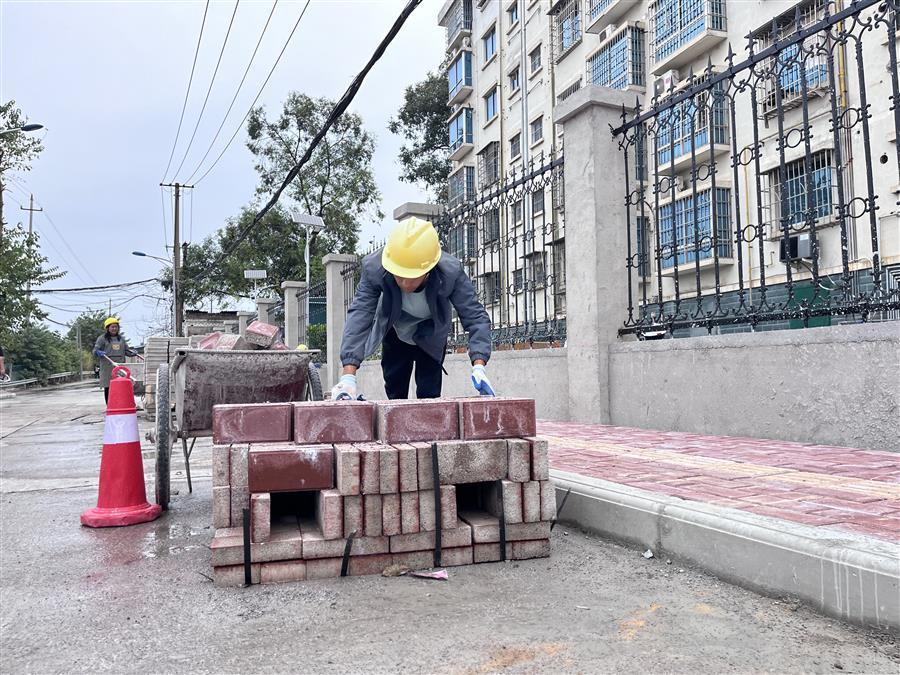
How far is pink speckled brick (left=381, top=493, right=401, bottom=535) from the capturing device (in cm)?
277

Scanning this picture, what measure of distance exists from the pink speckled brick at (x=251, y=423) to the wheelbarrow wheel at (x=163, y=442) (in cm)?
149

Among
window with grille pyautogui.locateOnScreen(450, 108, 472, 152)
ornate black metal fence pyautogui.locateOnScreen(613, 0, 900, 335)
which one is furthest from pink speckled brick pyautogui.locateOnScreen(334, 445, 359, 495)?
window with grille pyautogui.locateOnScreen(450, 108, 472, 152)

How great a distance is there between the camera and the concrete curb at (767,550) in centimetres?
204

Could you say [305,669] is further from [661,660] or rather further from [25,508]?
[25,508]

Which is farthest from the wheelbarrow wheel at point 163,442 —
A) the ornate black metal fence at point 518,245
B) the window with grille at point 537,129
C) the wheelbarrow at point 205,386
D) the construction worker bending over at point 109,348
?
the window with grille at point 537,129

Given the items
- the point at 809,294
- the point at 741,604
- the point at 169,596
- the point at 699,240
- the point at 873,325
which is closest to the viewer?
the point at 741,604

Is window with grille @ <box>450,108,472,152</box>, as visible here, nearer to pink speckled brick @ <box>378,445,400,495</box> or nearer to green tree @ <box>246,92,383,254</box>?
green tree @ <box>246,92,383,254</box>

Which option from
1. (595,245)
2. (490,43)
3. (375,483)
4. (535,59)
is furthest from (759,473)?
(490,43)

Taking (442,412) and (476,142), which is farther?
(476,142)

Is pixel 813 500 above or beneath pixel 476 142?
beneath

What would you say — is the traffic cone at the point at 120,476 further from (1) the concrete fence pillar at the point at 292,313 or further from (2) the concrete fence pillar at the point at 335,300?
(1) the concrete fence pillar at the point at 292,313

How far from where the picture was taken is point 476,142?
31469 mm

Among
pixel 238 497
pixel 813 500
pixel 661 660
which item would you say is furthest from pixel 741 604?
pixel 238 497

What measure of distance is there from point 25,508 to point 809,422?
5371 mm
